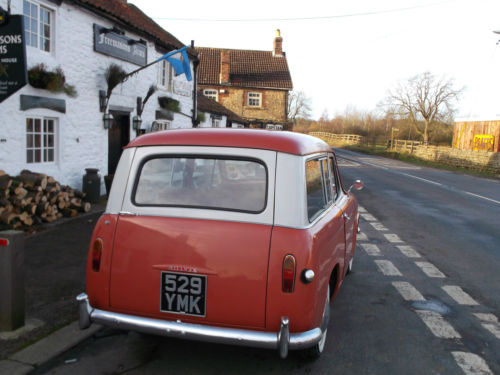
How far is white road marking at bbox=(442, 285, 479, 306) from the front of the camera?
5203 mm

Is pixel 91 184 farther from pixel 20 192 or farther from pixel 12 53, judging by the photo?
pixel 12 53

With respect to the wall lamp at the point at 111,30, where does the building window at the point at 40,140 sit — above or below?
below

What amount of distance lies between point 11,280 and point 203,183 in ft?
6.31

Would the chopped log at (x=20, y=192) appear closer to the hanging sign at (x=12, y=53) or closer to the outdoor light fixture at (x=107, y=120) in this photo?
the hanging sign at (x=12, y=53)

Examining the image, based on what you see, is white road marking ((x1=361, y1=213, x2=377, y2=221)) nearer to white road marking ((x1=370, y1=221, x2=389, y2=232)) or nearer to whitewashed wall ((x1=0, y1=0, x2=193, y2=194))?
white road marking ((x1=370, y1=221, x2=389, y2=232))

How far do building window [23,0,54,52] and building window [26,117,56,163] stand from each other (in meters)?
1.62

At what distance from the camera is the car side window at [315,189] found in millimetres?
3523

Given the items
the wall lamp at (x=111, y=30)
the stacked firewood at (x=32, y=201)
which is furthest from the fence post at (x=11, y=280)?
the wall lamp at (x=111, y=30)

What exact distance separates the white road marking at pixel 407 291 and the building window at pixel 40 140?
26.1ft

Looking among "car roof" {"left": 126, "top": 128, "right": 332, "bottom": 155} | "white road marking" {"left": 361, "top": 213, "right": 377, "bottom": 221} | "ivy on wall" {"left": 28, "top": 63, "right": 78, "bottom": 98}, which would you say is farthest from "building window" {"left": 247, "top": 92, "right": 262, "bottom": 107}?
"car roof" {"left": 126, "top": 128, "right": 332, "bottom": 155}

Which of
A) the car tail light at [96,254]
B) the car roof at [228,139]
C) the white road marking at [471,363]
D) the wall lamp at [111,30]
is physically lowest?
the white road marking at [471,363]

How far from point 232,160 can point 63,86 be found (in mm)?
8209

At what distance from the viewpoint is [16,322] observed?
3977 millimetres

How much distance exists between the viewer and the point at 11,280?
12.6ft
